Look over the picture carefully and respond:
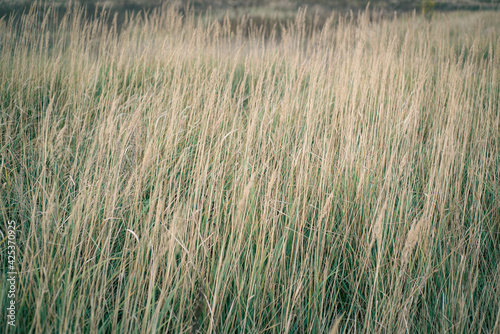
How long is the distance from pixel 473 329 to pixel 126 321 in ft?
3.61


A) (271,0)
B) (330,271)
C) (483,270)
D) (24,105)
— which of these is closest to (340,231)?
(330,271)

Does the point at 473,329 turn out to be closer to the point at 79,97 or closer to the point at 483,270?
the point at 483,270

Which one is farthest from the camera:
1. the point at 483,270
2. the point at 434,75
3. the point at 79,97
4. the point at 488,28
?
the point at 488,28

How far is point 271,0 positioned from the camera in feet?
26.3

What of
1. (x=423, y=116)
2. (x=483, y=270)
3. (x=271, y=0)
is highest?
(x=271, y=0)

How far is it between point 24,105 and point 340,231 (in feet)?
7.93

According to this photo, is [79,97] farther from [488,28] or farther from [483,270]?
[488,28]

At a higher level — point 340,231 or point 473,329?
point 340,231

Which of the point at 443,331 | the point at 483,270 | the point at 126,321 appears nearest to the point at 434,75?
the point at 483,270

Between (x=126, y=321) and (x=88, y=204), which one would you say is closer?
(x=126, y=321)

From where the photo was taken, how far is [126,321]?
821mm

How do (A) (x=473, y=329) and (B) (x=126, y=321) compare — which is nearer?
(B) (x=126, y=321)

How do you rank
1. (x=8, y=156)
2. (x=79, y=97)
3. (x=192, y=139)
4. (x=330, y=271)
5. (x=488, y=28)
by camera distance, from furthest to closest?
(x=488, y=28) → (x=79, y=97) → (x=192, y=139) → (x=8, y=156) → (x=330, y=271)

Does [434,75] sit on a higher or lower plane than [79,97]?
higher
